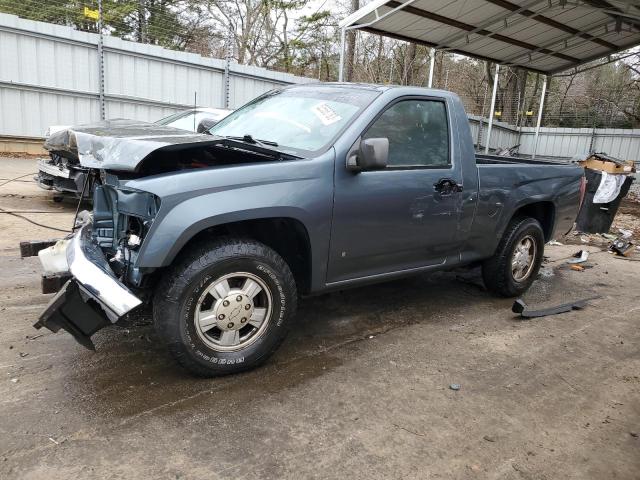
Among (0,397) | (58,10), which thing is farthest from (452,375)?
(58,10)

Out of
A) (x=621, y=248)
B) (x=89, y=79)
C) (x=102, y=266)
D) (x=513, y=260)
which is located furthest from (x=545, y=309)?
(x=89, y=79)

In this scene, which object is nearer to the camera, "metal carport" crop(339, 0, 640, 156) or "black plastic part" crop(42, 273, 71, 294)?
"black plastic part" crop(42, 273, 71, 294)

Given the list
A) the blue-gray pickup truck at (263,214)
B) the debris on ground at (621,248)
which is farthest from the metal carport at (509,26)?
the blue-gray pickup truck at (263,214)

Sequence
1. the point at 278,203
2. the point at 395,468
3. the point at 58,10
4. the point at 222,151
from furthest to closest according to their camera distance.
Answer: the point at 58,10 < the point at 222,151 < the point at 278,203 < the point at 395,468

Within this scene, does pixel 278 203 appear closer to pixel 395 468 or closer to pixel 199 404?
pixel 199 404

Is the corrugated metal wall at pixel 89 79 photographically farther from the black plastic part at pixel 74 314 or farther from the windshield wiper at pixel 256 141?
the black plastic part at pixel 74 314

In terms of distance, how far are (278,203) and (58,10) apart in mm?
13097

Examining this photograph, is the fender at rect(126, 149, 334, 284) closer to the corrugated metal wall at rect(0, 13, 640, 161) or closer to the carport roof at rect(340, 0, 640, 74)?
the carport roof at rect(340, 0, 640, 74)

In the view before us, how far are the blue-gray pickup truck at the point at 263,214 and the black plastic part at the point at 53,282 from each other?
21mm

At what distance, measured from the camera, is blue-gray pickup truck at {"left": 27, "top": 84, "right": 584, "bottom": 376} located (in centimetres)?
287

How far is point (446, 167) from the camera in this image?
13.6 feet

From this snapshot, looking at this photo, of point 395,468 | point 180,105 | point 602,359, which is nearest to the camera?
point 395,468

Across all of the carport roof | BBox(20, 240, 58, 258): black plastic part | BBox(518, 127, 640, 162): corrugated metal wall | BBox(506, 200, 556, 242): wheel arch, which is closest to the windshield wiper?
BBox(20, 240, 58, 258): black plastic part

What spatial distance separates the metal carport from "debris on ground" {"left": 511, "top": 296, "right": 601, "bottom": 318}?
7.08 m
